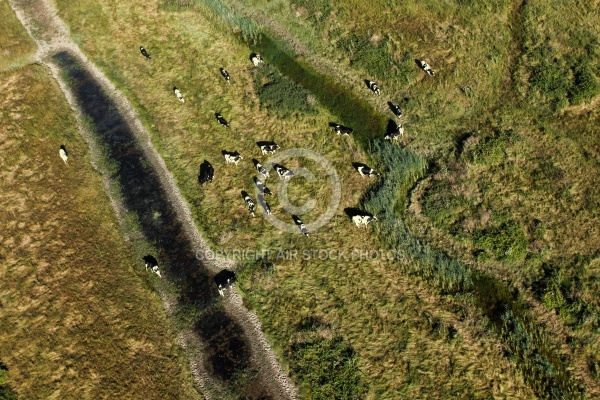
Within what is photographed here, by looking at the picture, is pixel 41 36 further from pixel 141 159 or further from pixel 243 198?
pixel 243 198

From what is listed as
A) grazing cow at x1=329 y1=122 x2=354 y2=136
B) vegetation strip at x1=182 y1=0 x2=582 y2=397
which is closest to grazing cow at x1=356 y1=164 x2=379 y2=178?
vegetation strip at x1=182 y1=0 x2=582 y2=397

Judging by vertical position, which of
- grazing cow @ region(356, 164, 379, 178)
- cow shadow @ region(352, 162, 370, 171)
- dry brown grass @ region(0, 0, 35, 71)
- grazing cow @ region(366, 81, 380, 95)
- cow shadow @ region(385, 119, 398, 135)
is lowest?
grazing cow @ region(356, 164, 379, 178)

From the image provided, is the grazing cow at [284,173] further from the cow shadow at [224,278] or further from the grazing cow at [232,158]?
the cow shadow at [224,278]

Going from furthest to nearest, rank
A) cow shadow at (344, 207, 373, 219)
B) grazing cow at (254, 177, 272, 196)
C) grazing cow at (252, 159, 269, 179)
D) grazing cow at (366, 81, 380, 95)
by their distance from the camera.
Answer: grazing cow at (366, 81, 380, 95) < grazing cow at (252, 159, 269, 179) < grazing cow at (254, 177, 272, 196) < cow shadow at (344, 207, 373, 219)

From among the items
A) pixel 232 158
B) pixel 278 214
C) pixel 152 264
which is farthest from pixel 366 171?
pixel 152 264

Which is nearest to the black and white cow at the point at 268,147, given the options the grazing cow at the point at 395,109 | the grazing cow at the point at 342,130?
the grazing cow at the point at 342,130

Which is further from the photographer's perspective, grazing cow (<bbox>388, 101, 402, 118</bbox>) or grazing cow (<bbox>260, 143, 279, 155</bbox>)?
grazing cow (<bbox>388, 101, 402, 118</bbox>)

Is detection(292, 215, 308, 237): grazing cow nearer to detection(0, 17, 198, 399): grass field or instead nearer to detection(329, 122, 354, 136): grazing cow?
detection(329, 122, 354, 136): grazing cow
